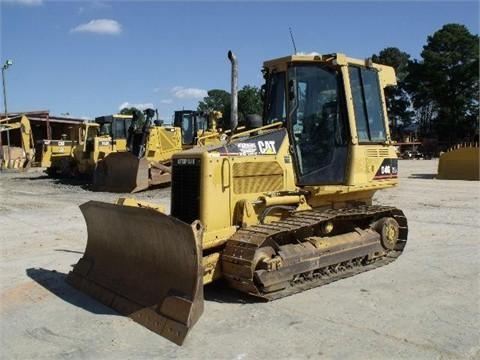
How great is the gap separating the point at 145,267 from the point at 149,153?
15109mm

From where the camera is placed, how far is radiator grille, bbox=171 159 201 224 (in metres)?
6.29

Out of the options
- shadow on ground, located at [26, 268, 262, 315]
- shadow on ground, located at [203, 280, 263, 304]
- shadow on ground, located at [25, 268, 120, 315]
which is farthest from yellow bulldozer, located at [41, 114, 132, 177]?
shadow on ground, located at [203, 280, 263, 304]

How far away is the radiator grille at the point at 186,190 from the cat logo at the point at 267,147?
94cm

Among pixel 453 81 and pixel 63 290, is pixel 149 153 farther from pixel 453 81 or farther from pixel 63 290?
pixel 453 81

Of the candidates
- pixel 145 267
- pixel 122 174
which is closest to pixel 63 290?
pixel 145 267

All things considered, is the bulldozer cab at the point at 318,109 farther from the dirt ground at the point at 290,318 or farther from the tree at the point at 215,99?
the tree at the point at 215,99

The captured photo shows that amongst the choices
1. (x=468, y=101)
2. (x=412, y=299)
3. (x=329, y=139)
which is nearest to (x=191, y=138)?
(x=329, y=139)

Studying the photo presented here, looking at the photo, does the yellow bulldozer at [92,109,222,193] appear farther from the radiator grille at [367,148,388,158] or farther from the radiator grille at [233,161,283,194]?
the radiator grille at [233,161,283,194]

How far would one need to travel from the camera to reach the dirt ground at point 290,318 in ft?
15.0

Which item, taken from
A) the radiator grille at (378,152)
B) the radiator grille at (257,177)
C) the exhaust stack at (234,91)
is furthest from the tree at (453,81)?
the radiator grille at (257,177)

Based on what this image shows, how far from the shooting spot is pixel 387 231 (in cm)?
790

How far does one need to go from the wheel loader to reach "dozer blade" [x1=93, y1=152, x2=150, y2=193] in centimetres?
1045

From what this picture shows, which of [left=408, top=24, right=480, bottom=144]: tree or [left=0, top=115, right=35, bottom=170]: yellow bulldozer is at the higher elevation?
[left=408, top=24, right=480, bottom=144]: tree

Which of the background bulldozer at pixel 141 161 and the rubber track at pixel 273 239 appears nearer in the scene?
the rubber track at pixel 273 239
